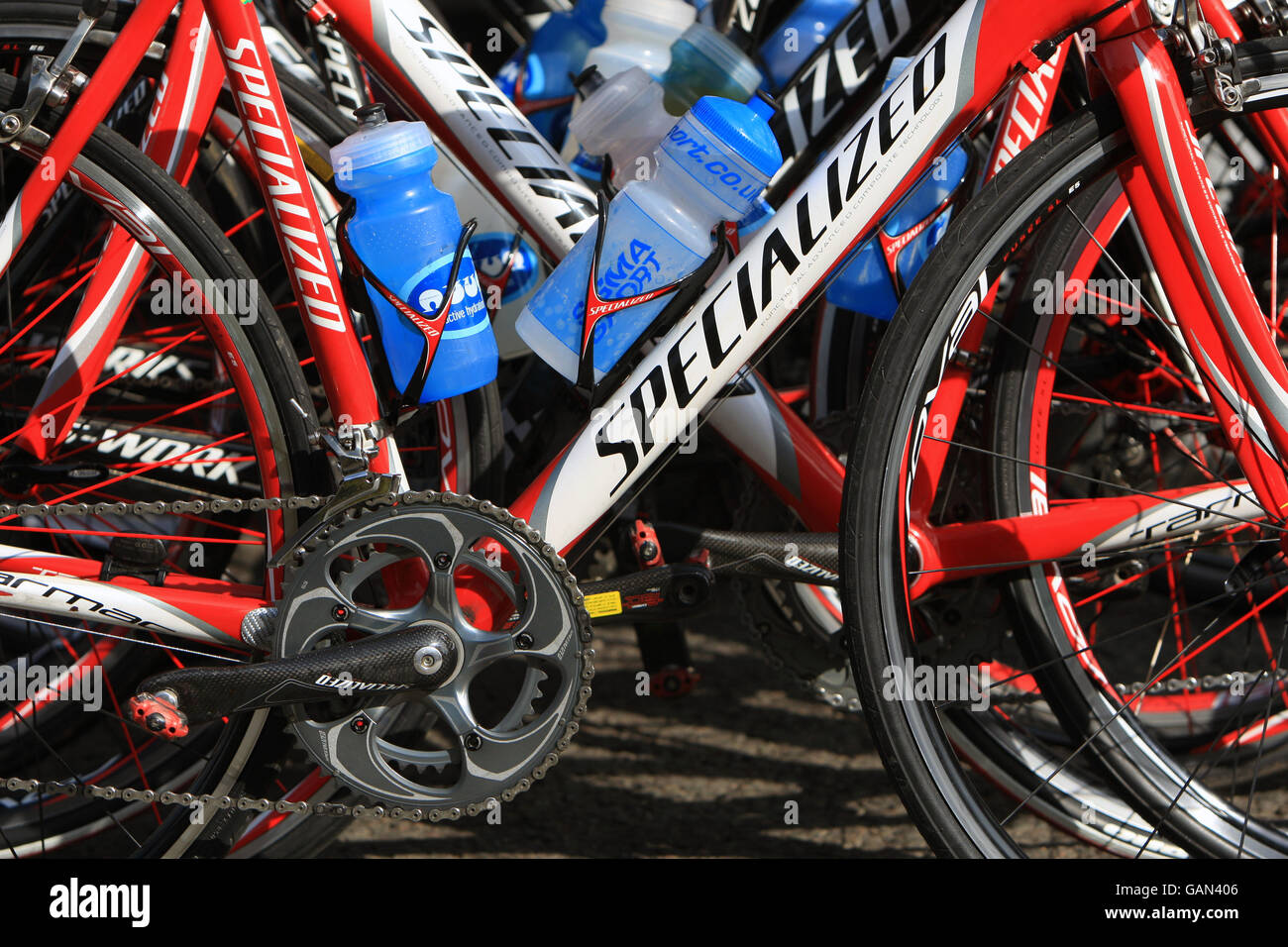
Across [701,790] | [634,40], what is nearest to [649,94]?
[634,40]

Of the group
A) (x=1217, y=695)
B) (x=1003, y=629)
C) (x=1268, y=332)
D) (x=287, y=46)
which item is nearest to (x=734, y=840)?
(x=1003, y=629)

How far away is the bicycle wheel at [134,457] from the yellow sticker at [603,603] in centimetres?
46

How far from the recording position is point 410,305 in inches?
65.7

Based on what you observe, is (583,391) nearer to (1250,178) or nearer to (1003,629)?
(1003,629)

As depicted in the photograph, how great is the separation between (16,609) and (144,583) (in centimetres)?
18

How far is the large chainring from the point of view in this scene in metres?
1.66

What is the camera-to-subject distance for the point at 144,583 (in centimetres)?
A: 177

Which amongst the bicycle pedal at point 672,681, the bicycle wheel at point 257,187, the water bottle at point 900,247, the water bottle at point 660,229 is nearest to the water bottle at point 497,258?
the bicycle wheel at point 257,187

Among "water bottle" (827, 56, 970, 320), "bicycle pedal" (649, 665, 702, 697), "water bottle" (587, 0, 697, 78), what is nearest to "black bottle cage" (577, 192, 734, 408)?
"water bottle" (827, 56, 970, 320)

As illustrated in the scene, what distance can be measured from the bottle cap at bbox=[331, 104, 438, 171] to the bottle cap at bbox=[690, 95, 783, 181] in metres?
0.40

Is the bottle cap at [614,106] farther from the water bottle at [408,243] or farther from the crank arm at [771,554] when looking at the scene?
the crank arm at [771,554]

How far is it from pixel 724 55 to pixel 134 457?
1280 millimetres

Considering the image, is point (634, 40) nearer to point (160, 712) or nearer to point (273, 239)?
point (273, 239)

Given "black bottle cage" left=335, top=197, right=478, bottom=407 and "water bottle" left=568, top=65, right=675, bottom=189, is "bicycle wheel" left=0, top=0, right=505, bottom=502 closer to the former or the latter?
"black bottle cage" left=335, top=197, right=478, bottom=407
